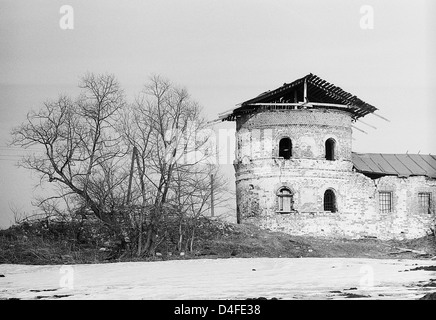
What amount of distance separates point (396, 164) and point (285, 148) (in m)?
5.70

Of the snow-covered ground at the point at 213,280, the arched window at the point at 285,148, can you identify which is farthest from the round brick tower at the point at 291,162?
the snow-covered ground at the point at 213,280

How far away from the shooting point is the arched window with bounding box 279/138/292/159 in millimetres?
33344

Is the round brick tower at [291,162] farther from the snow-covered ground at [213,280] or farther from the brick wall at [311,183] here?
the snow-covered ground at [213,280]

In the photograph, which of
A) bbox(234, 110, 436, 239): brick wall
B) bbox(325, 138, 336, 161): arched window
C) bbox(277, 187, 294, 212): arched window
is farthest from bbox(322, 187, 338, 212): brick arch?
bbox(277, 187, 294, 212): arched window

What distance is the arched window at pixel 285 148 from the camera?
3334 centimetres

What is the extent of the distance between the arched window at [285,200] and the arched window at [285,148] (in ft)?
5.29

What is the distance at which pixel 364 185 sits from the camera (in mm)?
33812

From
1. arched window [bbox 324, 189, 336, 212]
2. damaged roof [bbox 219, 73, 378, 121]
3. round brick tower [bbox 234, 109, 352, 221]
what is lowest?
arched window [bbox 324, 189, 336, 212]

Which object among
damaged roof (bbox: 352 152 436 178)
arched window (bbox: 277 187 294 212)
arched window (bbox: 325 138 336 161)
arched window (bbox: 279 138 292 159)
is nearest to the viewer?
arched window (bbox: 277 187 294 212)

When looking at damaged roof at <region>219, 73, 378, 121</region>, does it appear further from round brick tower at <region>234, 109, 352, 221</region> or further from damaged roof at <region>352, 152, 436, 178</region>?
damaged roof at <region>352, 152, 436, 178</region>

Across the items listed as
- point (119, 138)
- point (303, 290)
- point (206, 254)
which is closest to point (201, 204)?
point (206, 254)

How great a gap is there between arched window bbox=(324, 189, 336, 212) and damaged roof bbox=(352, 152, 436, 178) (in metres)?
1.83
